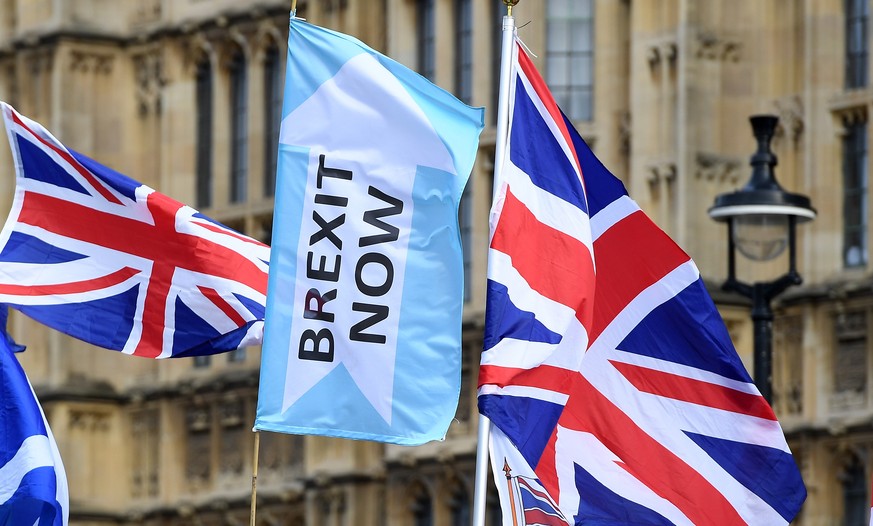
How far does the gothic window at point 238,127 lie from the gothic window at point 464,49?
4.49 meters

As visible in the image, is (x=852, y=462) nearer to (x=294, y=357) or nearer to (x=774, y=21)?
(x=774, y=21)

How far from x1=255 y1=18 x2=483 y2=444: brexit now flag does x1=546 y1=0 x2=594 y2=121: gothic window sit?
1579 cm

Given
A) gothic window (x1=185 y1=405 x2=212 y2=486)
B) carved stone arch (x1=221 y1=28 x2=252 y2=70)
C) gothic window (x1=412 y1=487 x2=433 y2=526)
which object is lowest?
gothic window (x1=412 y1=487 x2=433 y2=526)

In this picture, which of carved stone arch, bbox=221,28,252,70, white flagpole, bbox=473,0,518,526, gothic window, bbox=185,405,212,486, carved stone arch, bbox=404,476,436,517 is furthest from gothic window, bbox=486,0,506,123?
white flagpole, bbox=473,0,518,526

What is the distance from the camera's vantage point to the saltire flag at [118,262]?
59.0 feet

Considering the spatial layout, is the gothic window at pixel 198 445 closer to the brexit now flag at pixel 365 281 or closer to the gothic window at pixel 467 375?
the gothic window at pixel 467 375

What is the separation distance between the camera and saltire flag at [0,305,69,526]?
17406mm

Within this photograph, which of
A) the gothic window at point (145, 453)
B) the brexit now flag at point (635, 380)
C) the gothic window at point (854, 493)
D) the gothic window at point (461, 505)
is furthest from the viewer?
the gothic window at point (145, 453)

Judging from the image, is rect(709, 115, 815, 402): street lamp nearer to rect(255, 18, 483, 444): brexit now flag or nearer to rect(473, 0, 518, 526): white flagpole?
rect(473, 0, 518, 526): white flagpole

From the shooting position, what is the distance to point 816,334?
2847 centimetres

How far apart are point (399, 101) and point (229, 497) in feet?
68.6

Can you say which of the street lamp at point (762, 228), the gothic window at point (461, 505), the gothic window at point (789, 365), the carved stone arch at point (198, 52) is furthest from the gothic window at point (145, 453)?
the street lamp at point (762, 228)

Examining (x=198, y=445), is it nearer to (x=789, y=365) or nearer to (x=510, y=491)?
(x=789, y=365)

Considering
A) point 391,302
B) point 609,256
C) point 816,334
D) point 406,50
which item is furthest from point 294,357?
point 406,50
